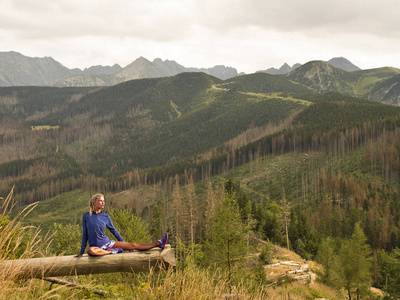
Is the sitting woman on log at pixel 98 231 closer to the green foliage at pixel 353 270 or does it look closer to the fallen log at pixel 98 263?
the fallen log at pixel 98 263

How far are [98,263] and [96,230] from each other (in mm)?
1858

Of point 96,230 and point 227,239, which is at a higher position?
point 96,230

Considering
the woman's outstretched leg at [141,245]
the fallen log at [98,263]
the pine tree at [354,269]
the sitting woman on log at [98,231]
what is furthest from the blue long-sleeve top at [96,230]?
the pine tree at [354,269]

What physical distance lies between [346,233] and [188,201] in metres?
50.9

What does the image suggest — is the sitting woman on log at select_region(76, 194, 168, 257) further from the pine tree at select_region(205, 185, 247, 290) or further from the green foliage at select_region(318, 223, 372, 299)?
the green foliage at select_region(318, 223, 372, 299)

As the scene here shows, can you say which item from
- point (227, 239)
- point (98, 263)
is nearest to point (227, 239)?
point (227, 239)

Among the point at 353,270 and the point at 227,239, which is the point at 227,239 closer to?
the point at 227,239

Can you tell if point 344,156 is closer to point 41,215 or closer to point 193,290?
point 193,290

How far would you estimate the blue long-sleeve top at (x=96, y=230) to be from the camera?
29.9 feet

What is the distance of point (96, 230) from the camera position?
9.28 metres

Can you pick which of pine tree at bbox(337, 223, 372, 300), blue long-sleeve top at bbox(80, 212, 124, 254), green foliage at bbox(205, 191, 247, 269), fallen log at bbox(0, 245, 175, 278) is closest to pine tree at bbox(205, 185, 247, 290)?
green foliage at bbox(205, 191, 247, 269)

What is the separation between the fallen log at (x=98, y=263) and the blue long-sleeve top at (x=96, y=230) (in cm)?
140

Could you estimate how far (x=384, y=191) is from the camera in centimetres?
11731

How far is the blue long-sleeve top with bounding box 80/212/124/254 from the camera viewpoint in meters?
9.11
